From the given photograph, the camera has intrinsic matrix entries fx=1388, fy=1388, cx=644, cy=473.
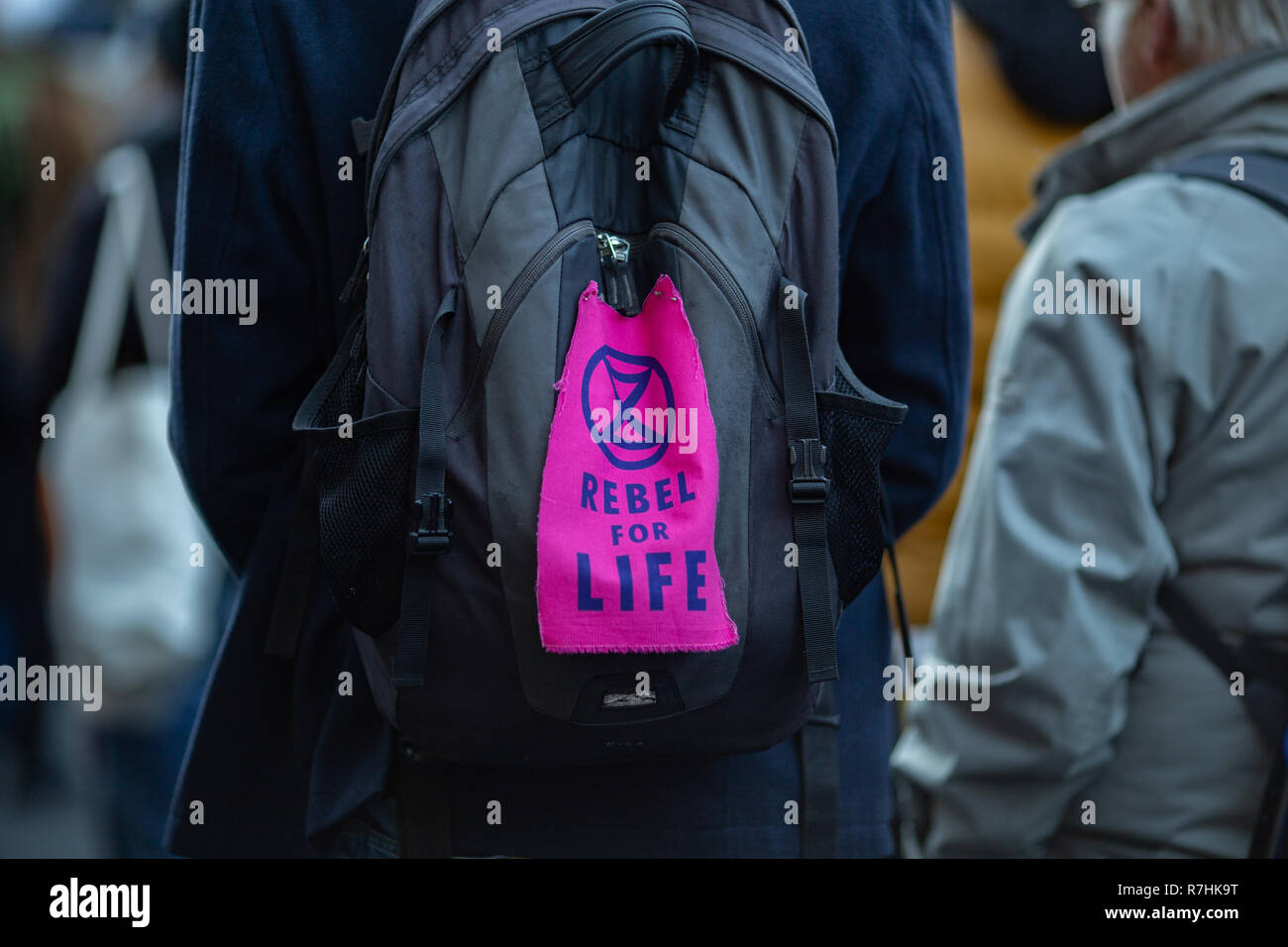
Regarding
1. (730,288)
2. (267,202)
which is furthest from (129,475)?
(730,288)

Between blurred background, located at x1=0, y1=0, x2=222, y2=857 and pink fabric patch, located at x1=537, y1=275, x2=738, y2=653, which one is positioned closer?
pink fabric patch, located at x1=537, y1=275, x2=738, y2=653

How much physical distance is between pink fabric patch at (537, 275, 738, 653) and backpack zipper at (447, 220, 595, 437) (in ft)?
0.16

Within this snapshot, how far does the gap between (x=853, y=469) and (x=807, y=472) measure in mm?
98

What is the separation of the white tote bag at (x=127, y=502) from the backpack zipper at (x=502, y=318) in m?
1.49

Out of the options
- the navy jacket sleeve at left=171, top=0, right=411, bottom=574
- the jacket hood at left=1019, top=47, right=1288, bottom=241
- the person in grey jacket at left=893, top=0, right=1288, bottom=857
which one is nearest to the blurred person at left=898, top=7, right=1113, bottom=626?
the jacket hood at left=1019, top=47, right=1288, bottom=241

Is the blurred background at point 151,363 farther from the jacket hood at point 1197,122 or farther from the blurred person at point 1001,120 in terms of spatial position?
the jacket hood at point 1197,122

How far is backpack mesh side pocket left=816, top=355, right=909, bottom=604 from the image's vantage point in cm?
143

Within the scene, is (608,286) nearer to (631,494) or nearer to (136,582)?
(631,494)

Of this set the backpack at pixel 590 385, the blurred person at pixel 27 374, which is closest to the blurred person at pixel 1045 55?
the backpack at pixel 590 385

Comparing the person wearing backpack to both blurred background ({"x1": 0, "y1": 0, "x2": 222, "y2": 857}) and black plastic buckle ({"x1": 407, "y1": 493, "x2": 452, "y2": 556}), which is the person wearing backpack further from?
blurred background ({"x1": 0, "y1": 0, "x2": 222, "y2": 857})

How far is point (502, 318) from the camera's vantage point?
1324 mm

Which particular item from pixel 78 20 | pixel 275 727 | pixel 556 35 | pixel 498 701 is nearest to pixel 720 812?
pixel 498 701

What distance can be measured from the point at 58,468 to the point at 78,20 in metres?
3.14

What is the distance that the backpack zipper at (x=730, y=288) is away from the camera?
1.35 metres
